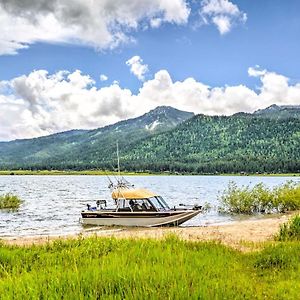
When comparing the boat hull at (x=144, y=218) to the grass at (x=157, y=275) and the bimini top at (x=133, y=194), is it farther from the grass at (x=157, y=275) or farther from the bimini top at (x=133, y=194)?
the grass at (x=157, y=275)

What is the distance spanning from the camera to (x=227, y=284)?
327 inches

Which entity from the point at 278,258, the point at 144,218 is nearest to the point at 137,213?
the point at 144,218

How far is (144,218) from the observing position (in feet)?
110

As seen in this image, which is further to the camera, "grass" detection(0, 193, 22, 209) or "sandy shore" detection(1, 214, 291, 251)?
"grass" detection(0, 193, 22, 209)

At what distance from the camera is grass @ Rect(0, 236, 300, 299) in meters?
7.48

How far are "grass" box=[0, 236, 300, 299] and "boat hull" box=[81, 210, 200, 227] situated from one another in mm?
19991

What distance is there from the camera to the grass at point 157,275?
748 centimetres

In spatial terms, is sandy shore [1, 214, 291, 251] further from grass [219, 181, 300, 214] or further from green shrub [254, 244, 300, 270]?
grass [219, 181, 300, 214]

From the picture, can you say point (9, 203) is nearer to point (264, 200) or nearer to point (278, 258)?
point (264, 200)

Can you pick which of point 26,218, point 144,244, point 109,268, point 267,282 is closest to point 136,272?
point 109,268

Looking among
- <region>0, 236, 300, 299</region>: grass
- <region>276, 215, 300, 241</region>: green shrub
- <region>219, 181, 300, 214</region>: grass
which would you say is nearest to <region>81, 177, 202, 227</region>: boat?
<region>219, 181, 300, 214</region>: grass

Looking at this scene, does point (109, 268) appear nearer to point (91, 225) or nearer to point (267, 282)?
point (267, 282)

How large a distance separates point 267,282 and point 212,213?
36656 mm

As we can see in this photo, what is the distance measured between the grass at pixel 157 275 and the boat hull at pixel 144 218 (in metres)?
20.0
